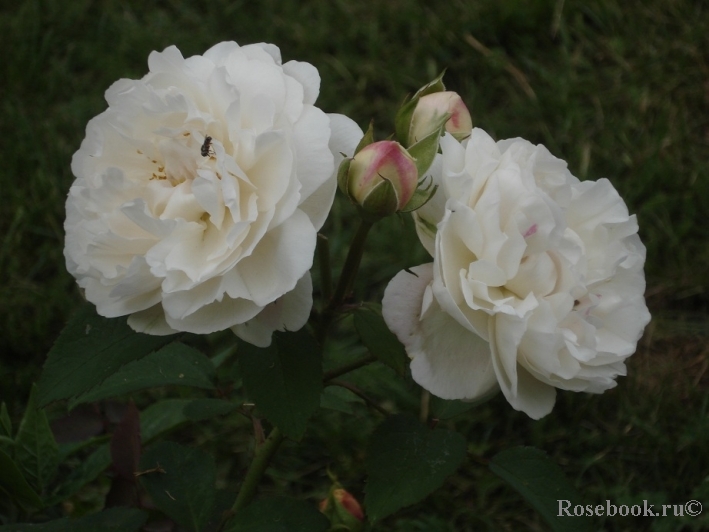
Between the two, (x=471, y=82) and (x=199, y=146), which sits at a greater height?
(x=199, y=146)

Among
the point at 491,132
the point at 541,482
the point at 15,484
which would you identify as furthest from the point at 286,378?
the point at 491,132

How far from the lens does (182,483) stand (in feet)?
3.38

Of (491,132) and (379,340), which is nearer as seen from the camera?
(379,340)

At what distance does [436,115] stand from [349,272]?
199mm

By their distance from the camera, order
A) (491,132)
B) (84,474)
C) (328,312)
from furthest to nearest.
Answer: (491,132) < (84,474) < (328,312)

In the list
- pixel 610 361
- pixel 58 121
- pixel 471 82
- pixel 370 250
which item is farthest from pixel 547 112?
pixel 610 361

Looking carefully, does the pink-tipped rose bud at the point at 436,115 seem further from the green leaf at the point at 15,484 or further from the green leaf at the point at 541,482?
the green leaf at the point at 15,484

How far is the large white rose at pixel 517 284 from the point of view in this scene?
30.6 inches

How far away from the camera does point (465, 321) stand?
30.2 inches

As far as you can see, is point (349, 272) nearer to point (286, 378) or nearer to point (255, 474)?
point (286, 378)

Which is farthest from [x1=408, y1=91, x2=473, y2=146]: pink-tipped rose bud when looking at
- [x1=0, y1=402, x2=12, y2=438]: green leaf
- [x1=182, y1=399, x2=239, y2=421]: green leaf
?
[x1=0, y1=402, x2=12, y2=438]: green leaf

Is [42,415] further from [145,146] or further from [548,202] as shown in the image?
[548,202]

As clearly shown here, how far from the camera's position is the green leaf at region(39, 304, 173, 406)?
2.76 ft

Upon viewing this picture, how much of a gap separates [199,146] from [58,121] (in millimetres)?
1515
